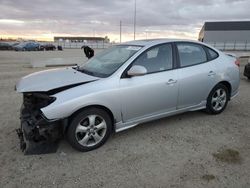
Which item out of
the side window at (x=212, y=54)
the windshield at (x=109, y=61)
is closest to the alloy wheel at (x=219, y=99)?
the side window at (x=212, y=54)

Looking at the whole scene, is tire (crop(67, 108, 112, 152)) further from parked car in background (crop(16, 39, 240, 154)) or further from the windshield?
the windshield

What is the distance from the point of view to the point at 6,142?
13.6 ft

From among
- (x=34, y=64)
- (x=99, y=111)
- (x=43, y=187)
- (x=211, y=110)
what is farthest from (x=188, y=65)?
(x=34, y=64)

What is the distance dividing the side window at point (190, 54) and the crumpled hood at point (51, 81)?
69.6 inches

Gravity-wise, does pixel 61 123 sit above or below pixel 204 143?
above

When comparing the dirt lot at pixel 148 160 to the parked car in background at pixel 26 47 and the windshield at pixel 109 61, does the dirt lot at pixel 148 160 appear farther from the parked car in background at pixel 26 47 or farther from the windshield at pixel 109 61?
the parked car in background at pixel 26 47

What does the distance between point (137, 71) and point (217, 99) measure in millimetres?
2334

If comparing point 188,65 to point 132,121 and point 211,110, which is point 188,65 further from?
point 132,121

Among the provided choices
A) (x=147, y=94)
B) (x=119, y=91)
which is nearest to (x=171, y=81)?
(x=147, y=94)

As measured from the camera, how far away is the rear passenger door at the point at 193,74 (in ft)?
15.5

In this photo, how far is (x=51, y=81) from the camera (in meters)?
4.00

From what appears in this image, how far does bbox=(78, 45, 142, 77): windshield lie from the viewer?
422 centimetres

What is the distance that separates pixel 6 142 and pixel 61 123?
1.17m

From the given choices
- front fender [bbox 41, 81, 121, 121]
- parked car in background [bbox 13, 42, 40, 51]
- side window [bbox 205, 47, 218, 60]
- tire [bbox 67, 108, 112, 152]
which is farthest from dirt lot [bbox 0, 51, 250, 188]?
parked car in background [bbox 13, 42, 40, 51]
